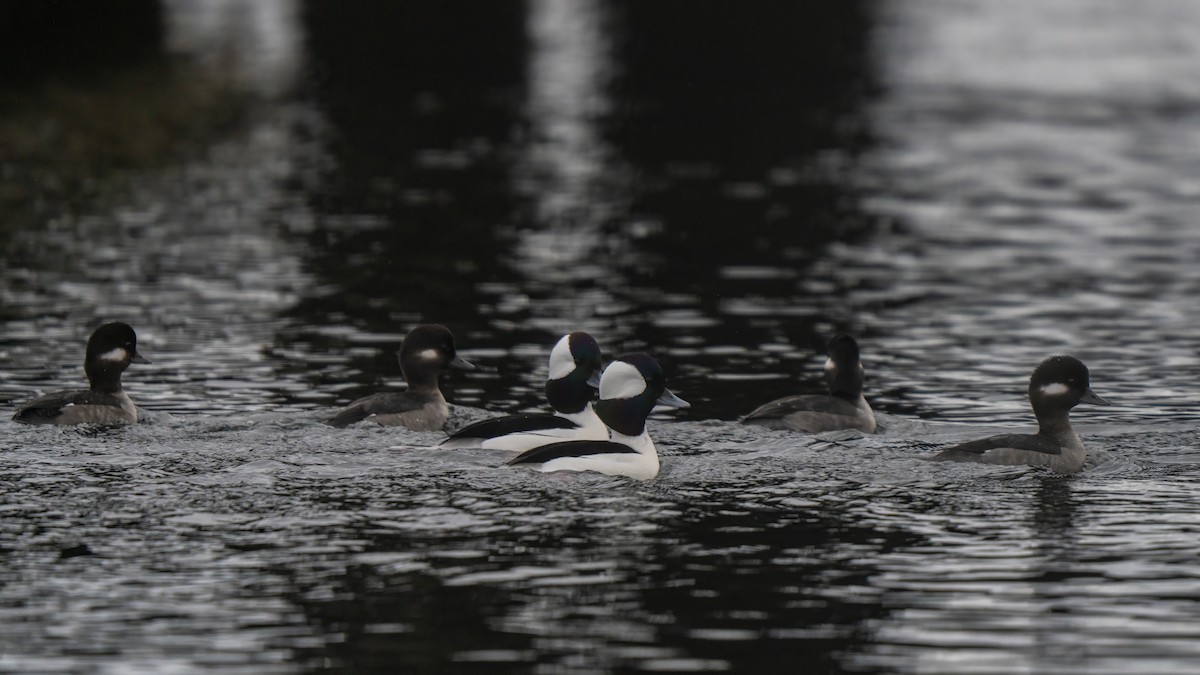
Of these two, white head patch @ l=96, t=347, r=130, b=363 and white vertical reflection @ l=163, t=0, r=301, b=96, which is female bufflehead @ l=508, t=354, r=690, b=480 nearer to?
white head patch @ l=96, t=347, r=130, b=363

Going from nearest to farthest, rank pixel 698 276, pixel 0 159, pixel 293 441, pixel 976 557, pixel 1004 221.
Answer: pixel 976 557 < pixel 293 441 < pixel 698 276 < pixel 1004 221 < pixel 0 159

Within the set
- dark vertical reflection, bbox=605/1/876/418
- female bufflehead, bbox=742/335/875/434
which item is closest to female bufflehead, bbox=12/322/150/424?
dark vertical reflection, bbox=605/1/876/418

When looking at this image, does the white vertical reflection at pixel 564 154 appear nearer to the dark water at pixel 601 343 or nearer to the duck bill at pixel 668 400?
the dark water at pixel 601 343

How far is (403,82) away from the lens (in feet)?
181

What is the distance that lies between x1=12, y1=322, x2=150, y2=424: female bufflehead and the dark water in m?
0.30

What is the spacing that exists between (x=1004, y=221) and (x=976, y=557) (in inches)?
831

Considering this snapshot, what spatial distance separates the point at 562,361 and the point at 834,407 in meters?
2.43

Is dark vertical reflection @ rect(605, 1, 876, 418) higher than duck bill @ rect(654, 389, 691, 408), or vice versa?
dark vertical reflection @ rect(605, 1, 876, 418)

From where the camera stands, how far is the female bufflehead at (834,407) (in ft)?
55.9

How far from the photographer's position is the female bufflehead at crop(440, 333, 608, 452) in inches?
616

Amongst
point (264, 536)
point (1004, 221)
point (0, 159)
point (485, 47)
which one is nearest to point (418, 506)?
point (264, 536)

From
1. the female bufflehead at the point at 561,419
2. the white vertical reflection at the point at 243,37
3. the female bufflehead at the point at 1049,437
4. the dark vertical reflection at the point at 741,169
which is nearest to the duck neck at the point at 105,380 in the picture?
the female bufflehead at the point at 561,419

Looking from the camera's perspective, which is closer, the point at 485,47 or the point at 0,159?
the point at 0,159

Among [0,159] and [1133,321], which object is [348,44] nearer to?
[0,159]
